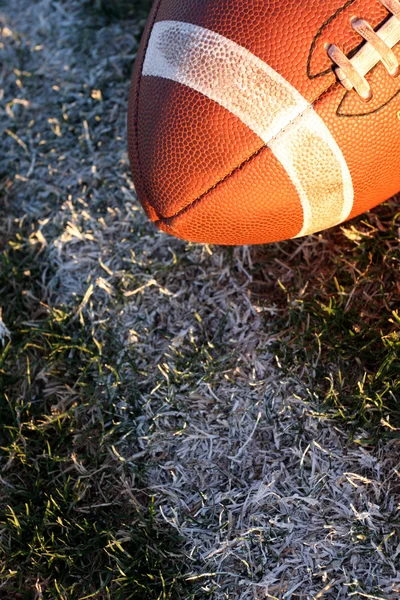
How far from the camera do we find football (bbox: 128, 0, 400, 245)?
162 centimetres

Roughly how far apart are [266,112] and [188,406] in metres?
0.97

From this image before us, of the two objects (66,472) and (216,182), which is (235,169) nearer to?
(216,182)

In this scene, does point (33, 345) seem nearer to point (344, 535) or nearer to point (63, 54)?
point (344, 535)

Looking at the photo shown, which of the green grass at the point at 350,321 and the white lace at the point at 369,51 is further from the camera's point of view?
the green grass at the point at 350,321

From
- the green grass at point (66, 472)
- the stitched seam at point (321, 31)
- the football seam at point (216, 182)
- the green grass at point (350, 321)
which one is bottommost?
the green grass at point (66, 472)

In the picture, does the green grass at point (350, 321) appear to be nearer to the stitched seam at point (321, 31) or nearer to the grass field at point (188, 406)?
the grass field at point (188, 406)

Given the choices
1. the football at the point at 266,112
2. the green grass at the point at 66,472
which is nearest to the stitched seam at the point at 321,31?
the football at the point at 266,112

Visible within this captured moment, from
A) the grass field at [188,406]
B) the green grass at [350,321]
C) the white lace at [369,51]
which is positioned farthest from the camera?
the green grass at [350,321]

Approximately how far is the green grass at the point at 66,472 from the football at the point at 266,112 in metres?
0.66

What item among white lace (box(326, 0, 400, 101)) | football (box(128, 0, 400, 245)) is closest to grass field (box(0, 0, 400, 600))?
football (box(128, 0, 400, 245))

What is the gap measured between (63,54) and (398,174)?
6.08ft

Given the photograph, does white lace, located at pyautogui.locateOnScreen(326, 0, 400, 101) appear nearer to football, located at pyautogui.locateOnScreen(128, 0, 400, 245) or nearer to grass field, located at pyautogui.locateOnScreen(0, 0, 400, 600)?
football, located at pyautogui.locateOnScreen(128, 0, 400, 245)

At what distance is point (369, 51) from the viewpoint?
5.23 feet

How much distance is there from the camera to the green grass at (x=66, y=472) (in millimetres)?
1892
